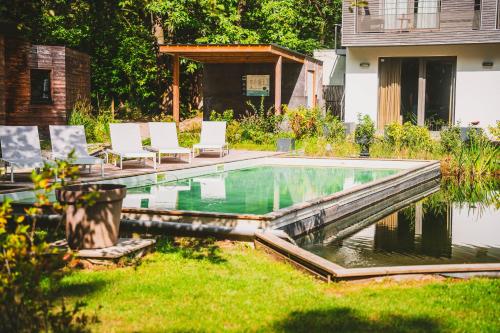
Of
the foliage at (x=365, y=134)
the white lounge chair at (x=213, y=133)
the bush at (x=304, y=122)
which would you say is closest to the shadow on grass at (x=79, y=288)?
the white lounge chair at (x=213, y=133)

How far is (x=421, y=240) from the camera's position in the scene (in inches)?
292

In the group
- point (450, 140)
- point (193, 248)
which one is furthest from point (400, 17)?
point (193, 248)

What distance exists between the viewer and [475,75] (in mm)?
19047

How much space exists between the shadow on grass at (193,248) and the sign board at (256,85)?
16216 mm

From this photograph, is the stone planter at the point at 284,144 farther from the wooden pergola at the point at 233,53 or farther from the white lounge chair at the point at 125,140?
the white lounge chair at the point at 125,140

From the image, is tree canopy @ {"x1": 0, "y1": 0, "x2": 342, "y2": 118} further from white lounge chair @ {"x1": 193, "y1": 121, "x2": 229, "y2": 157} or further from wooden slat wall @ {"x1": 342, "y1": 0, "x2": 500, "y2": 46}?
white lounge chair @ {"x1": 193, "y1": 121, "x2": 229, "y2": 157}

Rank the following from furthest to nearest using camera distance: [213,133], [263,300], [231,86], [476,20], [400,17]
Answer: [231,86]
[400,17]
[476,20]
[213,133]
[263,300]

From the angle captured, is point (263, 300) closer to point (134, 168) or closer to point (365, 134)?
point (134, 168)

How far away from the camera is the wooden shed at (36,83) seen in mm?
17312

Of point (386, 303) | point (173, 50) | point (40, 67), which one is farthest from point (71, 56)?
point (386, 303)

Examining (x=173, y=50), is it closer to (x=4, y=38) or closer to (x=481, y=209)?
(x=4, y=38)

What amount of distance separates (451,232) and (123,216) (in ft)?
14.5

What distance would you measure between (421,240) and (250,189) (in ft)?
10.8

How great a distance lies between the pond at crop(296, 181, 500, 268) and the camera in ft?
21.1
